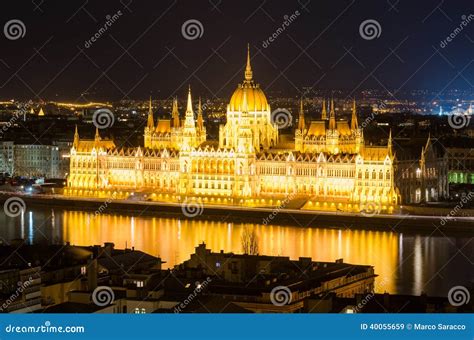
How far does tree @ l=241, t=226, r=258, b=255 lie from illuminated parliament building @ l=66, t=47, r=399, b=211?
14.1ft

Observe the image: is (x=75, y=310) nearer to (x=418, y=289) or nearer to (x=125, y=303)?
(x=125, y=303)

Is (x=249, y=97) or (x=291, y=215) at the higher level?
(x=249, y=97)

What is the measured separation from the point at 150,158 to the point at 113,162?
116 cm

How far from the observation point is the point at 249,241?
85.6ft

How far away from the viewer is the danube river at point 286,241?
868 inches

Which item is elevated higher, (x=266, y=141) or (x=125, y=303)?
(x=266, y=141)

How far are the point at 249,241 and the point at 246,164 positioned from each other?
10.1m

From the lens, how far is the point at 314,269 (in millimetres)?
17422

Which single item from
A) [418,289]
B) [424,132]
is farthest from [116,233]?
[424,132]

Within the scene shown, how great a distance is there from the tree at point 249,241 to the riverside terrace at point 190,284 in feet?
14.3

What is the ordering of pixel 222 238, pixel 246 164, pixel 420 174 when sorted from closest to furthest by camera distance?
pixel 222 238
pixel 420 174
pixel 246 164

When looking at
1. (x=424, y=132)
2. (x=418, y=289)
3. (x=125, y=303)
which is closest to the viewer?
(x=125, y=303)

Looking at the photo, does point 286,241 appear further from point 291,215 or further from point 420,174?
point 420,174

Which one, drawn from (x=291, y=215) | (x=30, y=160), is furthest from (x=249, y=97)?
(x=30, y=160)
